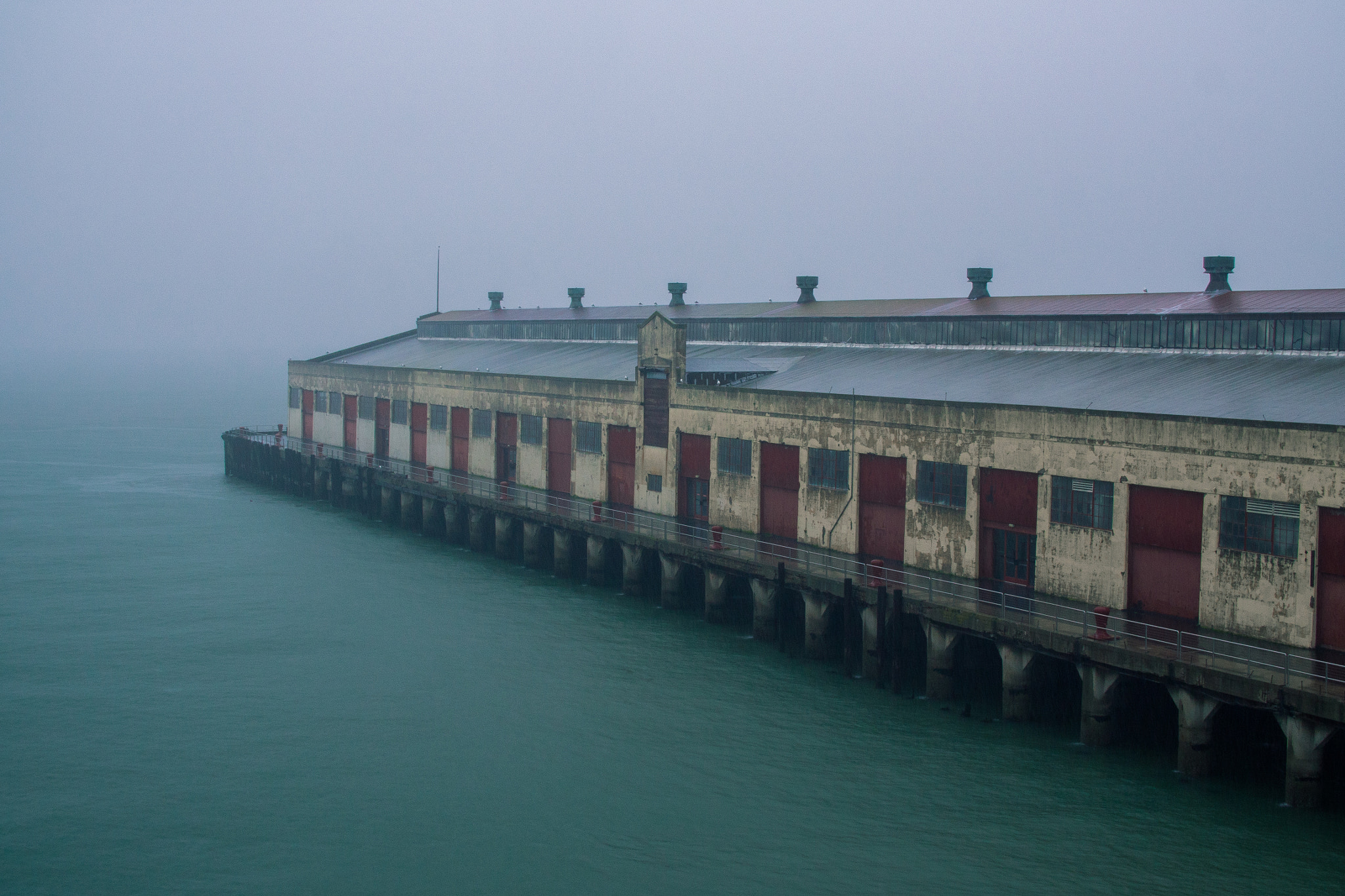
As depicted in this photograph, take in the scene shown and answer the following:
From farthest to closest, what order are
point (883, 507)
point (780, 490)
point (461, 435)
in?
point (461, 435), point (780, 490), point (883, 507)

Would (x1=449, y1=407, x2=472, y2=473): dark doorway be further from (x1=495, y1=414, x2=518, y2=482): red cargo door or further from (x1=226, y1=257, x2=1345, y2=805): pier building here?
(x1=495, y1=414, x2=518, y2=482): red cargo door

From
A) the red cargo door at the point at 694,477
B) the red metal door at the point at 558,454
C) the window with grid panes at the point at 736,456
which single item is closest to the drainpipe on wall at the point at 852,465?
the window with grid panes at the point at 736,456

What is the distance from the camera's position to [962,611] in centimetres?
3077

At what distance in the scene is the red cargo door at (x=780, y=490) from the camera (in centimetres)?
4094

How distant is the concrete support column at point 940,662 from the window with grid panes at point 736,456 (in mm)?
12268

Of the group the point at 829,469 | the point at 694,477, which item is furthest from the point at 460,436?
the point at 829,469

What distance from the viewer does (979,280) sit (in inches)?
1976

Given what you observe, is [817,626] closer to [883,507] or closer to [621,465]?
[883,507]

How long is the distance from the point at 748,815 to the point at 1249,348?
68.8 feet

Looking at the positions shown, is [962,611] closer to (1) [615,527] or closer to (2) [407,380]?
(1) [615,527]

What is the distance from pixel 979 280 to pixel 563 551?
20.3 m

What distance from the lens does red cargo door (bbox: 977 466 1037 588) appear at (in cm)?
3334

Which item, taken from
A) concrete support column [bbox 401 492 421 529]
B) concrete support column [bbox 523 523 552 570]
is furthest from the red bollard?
concrete support column [bbox 401 492 421 529]

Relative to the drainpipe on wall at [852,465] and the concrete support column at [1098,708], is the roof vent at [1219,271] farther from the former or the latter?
the concrete support column at [1098,708]
